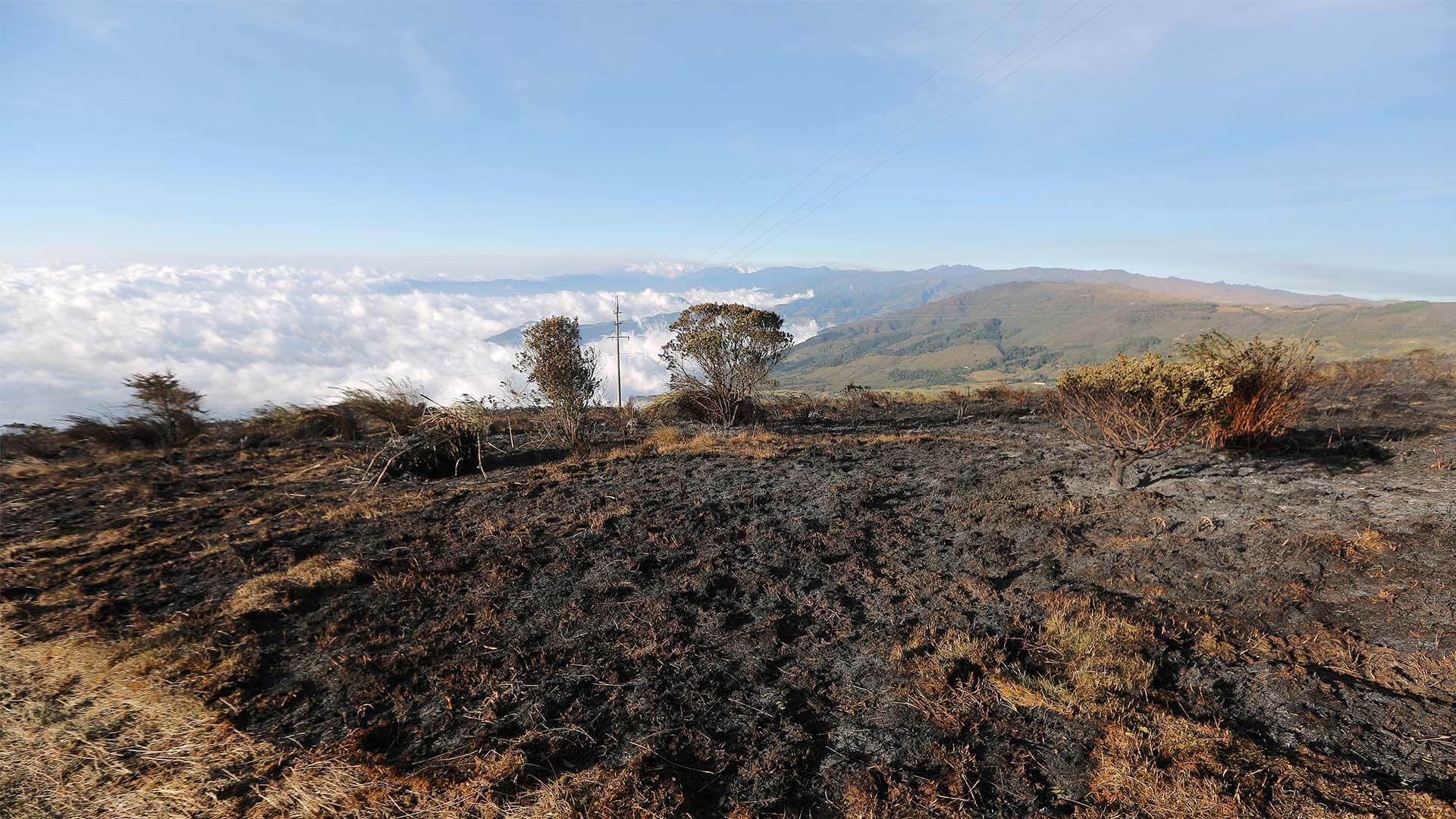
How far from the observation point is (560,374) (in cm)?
1026

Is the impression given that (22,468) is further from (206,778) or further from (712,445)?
(712,445)

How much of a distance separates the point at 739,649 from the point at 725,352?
9.74 m

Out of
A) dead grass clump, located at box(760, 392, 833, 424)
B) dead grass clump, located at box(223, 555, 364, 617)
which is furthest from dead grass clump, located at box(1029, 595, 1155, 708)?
dead grass clump, located at box(760, 392, 833, 424)

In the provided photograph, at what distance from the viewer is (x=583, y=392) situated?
10562 millimetres

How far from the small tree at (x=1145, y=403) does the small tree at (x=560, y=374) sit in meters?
8.47

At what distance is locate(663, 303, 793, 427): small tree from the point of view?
13.0 meters

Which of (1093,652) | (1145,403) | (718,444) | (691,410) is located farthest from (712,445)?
(1093,652)

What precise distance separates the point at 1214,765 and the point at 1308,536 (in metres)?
4.29

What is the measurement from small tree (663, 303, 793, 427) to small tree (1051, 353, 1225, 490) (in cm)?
692

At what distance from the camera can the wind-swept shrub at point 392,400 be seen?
10.2m

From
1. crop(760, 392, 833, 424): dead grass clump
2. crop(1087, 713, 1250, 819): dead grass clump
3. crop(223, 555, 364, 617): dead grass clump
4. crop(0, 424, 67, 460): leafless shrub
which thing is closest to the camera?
crop(1087, 713, 1250, 819): dead grass clump

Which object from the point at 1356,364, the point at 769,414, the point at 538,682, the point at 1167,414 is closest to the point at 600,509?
the point at 538,682

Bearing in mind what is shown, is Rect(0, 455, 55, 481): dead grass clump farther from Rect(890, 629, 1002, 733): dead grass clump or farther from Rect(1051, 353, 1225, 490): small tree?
Rect(1051, 353, 1225, 490): small tree

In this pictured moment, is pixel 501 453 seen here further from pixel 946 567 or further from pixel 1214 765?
pixel 1214 765
